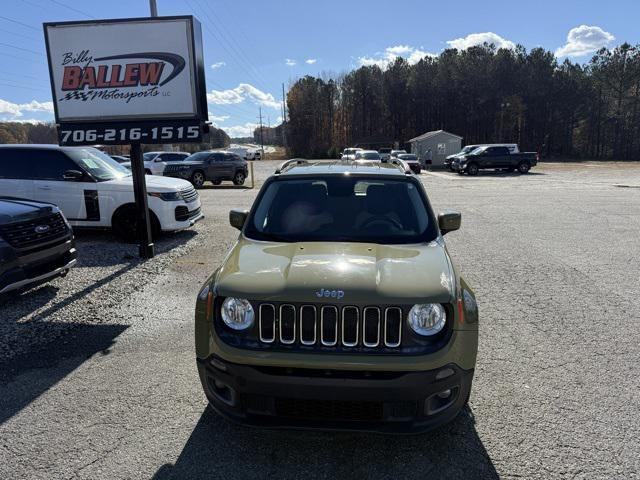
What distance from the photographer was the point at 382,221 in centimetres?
372

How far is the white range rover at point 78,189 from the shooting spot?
Result: 8.56m

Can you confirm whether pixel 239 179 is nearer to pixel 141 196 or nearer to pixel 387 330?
pixel 141 196

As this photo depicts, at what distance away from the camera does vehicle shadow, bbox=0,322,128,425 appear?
3.45 metres

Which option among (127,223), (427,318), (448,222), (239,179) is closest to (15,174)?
(127,223)

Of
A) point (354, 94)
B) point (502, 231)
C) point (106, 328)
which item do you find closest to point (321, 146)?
point (354, 94)

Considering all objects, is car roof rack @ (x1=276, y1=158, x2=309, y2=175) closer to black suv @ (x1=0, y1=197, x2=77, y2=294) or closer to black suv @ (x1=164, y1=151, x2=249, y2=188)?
black suv @ (x1=0, y1=197, x2=77, y2=294)

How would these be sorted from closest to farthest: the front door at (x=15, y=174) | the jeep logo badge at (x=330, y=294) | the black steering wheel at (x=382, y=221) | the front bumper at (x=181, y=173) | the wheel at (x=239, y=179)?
the jeep logo badge at (x=330, y=294) < the black steering wheel at (x=382, y=221) < the front door at (x=15, y=174) < the front bumper at (x=181, y=173) < the wheel at (x=239, y=179)

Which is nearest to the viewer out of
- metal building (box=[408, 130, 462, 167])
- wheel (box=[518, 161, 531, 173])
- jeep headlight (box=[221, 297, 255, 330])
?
jeep headlight (box=[221, 297, 255, 330])

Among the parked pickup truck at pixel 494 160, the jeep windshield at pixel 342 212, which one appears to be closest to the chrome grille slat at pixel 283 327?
the jeep windshield at pixel 342 212

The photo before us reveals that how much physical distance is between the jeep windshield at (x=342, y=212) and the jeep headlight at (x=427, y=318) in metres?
0.92

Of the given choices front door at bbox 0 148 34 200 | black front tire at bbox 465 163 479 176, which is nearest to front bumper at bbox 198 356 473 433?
front door at bbox 0 148 34 200

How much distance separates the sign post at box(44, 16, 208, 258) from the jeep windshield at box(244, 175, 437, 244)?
4033 millimetres

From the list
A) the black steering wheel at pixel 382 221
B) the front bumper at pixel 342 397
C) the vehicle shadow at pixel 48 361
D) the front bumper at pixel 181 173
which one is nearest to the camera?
the front bumper at pixel 342 397

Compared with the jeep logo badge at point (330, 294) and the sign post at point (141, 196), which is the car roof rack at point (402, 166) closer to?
the jeep logo badge at point (330, 294)
